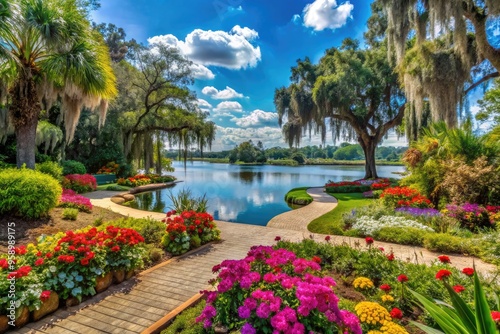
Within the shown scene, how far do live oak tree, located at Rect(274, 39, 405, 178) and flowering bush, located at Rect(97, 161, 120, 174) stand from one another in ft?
38.5

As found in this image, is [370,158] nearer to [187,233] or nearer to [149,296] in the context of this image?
[187,233]

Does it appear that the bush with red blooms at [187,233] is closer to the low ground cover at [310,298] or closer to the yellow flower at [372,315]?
the low ground cover at [310,298]

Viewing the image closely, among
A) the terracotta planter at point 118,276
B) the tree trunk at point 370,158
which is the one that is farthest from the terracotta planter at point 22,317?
the tree trunk at point 370,158

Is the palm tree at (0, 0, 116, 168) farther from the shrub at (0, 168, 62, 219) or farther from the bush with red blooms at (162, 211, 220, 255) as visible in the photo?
the bush with red blooms at (162, 211, 220, 255)

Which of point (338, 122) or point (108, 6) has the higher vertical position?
point (108, 6)

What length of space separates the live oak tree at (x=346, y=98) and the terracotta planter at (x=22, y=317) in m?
14.2

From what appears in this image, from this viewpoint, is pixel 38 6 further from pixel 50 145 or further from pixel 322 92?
pixel 322 92

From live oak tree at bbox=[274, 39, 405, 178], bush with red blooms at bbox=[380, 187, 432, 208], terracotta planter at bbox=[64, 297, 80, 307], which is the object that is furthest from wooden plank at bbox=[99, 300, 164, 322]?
live oak tree at bbox=[274, 39, 405, 178]

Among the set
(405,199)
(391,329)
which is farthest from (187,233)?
(405,199)

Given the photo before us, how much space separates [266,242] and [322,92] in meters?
11.2

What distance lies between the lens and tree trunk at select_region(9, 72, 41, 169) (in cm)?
591

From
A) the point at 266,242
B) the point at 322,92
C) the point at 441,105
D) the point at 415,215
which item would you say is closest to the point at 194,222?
the point at 266,242

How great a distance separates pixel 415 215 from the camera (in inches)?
251

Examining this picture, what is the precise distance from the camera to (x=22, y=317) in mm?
2477
